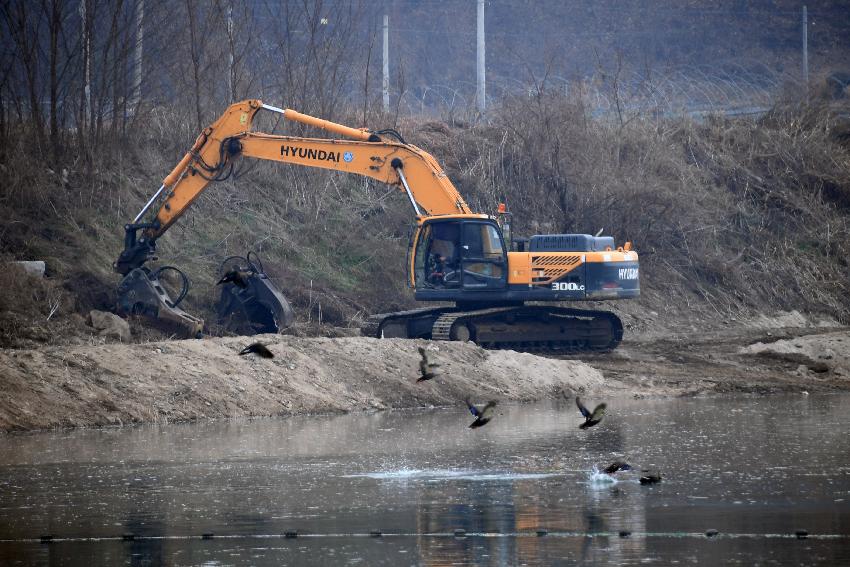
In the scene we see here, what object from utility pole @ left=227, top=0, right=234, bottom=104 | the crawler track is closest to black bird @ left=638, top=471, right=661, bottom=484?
the crawler track

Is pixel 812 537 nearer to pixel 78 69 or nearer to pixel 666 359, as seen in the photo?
pixel 666 359

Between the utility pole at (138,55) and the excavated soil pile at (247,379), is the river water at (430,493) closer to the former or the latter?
the excavated soil pile at (247,379)

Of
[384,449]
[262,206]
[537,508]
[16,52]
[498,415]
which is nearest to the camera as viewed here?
[537,508]

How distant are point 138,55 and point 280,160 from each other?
8.35 m

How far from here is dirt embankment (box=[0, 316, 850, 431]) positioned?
656 inches

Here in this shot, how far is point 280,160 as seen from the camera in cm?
2356

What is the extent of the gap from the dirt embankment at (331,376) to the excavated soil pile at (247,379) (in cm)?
2

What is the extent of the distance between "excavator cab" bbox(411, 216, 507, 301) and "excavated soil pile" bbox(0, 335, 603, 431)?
3172 mm

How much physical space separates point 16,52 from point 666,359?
14559mm

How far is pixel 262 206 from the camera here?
30.7 meters

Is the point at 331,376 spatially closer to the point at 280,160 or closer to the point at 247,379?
the point at 247,379

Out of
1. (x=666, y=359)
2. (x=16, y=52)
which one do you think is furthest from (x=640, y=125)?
(x=16, y=52)

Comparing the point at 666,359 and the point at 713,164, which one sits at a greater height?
the point at 713,164

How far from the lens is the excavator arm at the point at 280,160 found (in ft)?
76.1
